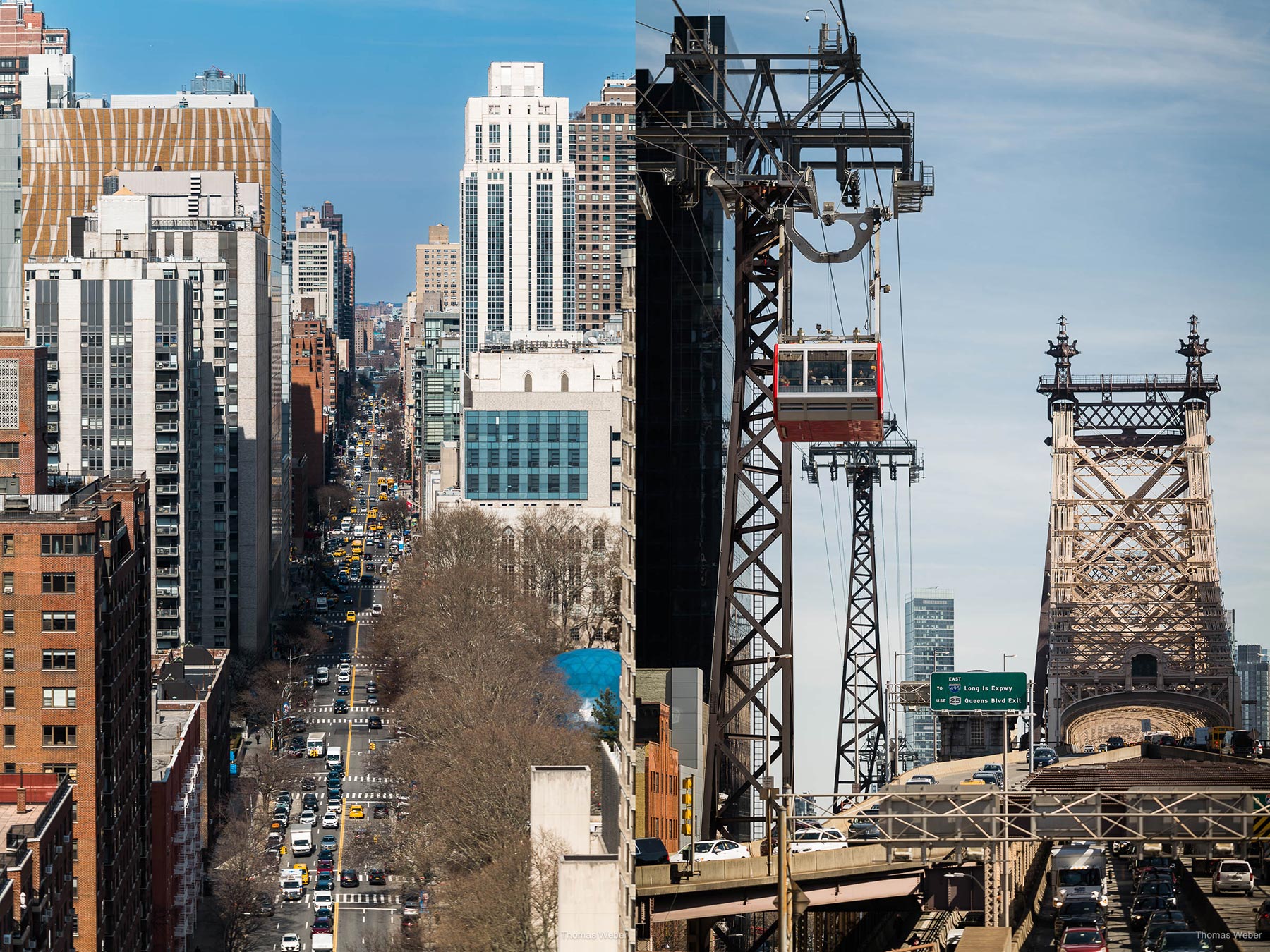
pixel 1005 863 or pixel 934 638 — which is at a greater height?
pixel 934 638

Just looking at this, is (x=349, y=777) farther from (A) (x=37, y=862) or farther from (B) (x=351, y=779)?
(A) (x=37, y=862)

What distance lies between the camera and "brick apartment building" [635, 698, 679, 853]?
3419cm

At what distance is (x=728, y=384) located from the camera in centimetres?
4194

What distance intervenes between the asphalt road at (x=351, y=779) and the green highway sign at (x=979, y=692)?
112 ft

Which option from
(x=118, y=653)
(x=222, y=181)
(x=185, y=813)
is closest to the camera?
(x=118, y=653)

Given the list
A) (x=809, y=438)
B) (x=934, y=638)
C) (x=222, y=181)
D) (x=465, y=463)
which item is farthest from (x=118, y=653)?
(x=222, y=181)

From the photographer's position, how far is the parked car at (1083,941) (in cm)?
2984

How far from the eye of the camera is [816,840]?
34406 millimetres

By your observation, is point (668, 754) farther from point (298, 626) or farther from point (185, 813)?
point (298, 626)

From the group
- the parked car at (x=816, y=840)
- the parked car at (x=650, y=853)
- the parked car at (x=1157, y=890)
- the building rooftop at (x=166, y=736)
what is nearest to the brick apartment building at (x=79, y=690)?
the building rooftop at (x=166, y=736)

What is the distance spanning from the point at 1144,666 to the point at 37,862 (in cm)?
2864

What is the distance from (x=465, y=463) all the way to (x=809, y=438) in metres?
99.7

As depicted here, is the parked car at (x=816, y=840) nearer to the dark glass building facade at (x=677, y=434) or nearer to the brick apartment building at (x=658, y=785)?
the brick apartment building at (x=658, y=785)

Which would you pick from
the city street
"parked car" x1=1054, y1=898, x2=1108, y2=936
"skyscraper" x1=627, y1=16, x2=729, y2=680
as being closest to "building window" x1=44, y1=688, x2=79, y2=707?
the city street
